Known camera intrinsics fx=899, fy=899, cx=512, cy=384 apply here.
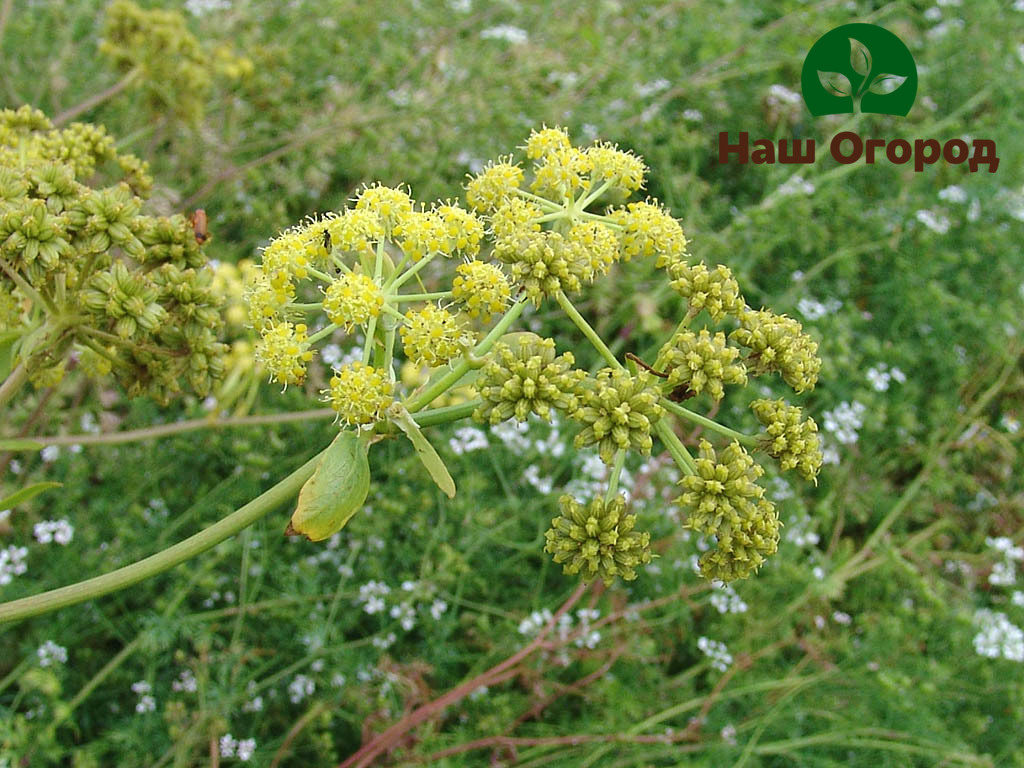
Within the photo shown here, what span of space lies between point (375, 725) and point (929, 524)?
2486mm

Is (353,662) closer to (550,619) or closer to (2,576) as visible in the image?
(550,619)

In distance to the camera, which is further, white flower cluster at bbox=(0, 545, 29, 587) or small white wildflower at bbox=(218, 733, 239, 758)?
white flower cluster at bbox=(0, 545, 29, 587)

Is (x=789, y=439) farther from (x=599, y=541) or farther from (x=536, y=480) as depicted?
(x=536, y=480)

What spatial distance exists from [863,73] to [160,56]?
3022mm

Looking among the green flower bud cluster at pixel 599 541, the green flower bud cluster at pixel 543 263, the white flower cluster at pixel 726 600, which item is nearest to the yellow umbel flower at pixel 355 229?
the green flower bud cluster at pixel 543 263

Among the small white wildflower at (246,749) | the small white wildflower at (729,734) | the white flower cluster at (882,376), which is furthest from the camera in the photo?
the white flower cluster at (882,376)

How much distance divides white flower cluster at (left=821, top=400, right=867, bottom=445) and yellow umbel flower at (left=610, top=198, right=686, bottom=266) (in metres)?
1.75

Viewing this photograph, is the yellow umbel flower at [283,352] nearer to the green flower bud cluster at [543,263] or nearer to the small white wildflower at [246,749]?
the green flower bud cluster at [543,263]

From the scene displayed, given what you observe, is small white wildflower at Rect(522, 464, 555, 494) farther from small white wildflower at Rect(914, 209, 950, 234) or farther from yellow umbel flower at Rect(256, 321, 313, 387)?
small white wildflower at Rect(914, 209, 950, 234)

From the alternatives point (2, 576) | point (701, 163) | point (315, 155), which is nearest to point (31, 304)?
point (2, 576)

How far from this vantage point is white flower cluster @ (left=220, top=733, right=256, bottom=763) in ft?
7.66

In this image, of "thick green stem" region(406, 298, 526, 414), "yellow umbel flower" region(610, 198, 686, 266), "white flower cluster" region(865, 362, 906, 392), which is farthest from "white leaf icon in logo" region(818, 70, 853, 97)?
"thick green stem" region(406, 298, 526, 414)

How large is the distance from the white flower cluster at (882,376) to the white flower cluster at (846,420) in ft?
0.32

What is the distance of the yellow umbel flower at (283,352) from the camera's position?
5.22ft
